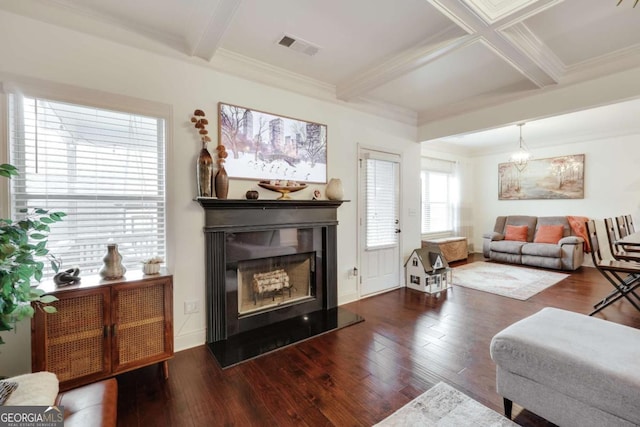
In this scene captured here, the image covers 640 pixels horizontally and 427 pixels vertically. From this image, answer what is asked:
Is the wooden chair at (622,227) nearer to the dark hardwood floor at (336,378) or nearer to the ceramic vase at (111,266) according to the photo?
the dark hardwood floor at (336,378)

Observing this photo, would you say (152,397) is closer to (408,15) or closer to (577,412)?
(577,412)

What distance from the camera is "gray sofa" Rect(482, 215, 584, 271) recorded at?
209 inches

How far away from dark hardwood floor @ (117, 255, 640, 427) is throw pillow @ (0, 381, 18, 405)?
0.71m

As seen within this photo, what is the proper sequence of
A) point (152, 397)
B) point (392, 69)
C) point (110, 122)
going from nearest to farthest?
point (152, 397), point (110, 122), point (392, 69)

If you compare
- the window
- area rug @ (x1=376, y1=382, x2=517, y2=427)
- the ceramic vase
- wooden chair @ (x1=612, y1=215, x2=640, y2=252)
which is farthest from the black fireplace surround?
the window

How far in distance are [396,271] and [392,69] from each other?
9.41 ft

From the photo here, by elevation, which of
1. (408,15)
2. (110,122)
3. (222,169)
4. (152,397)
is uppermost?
(408,15)

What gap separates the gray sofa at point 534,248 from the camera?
17.4ft

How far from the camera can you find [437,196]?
22.3ft

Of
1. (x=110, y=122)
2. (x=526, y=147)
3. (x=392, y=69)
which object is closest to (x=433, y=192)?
(x=526, y=147)

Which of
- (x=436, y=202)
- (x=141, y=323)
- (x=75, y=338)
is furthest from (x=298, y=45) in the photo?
(x=436, y=202)

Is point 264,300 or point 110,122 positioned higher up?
point 110,122

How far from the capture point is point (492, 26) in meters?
2.11

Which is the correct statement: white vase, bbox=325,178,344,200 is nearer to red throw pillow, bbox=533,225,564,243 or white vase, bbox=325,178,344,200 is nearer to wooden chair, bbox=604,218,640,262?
wooden chair, bbox=604,218,640,262
